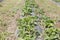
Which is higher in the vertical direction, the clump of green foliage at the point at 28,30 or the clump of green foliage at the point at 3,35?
the clump of green foliage at the point at 28,30

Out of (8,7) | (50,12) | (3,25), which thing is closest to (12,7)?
(8,7)

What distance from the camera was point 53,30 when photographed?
8.80 m

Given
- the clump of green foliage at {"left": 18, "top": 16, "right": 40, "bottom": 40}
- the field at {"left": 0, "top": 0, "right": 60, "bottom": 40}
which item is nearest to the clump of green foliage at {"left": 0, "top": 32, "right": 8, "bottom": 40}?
the field at {"left": 0, "top": 0, "right": 60, "bottom": 40}

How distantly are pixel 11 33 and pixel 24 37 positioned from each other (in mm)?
1676

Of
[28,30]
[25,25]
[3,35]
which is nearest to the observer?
[28,30]

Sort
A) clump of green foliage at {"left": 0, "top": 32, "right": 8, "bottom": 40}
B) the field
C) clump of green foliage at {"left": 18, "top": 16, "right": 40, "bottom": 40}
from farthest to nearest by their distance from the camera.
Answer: clump of green foliage at {"left": 0, "top": 32, "right": 8, "bottom": 40} → the field → clump of green foliage at {"left": 18, "top": 16, "right": 40, "bottom": 40}

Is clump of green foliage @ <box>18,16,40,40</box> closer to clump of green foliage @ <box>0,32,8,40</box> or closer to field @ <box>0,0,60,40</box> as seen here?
field @ <box>0,0,60,40</box>

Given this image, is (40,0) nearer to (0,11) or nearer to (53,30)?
(0,11)

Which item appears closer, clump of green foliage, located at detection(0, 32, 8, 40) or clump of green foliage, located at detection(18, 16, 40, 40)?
clump of green foliage, located at detection(18, 16, 40, 40)

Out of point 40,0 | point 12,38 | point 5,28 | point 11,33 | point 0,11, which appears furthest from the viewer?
point 40,0

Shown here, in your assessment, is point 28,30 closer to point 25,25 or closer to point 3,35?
point 25,25

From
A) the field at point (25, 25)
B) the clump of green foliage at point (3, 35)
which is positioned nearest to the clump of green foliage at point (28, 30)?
the field at point (25, 25)

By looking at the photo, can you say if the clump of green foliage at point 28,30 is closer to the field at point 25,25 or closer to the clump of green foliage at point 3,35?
the field at point 25,25

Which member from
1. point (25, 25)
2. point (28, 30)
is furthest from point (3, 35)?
point (28, 30)
